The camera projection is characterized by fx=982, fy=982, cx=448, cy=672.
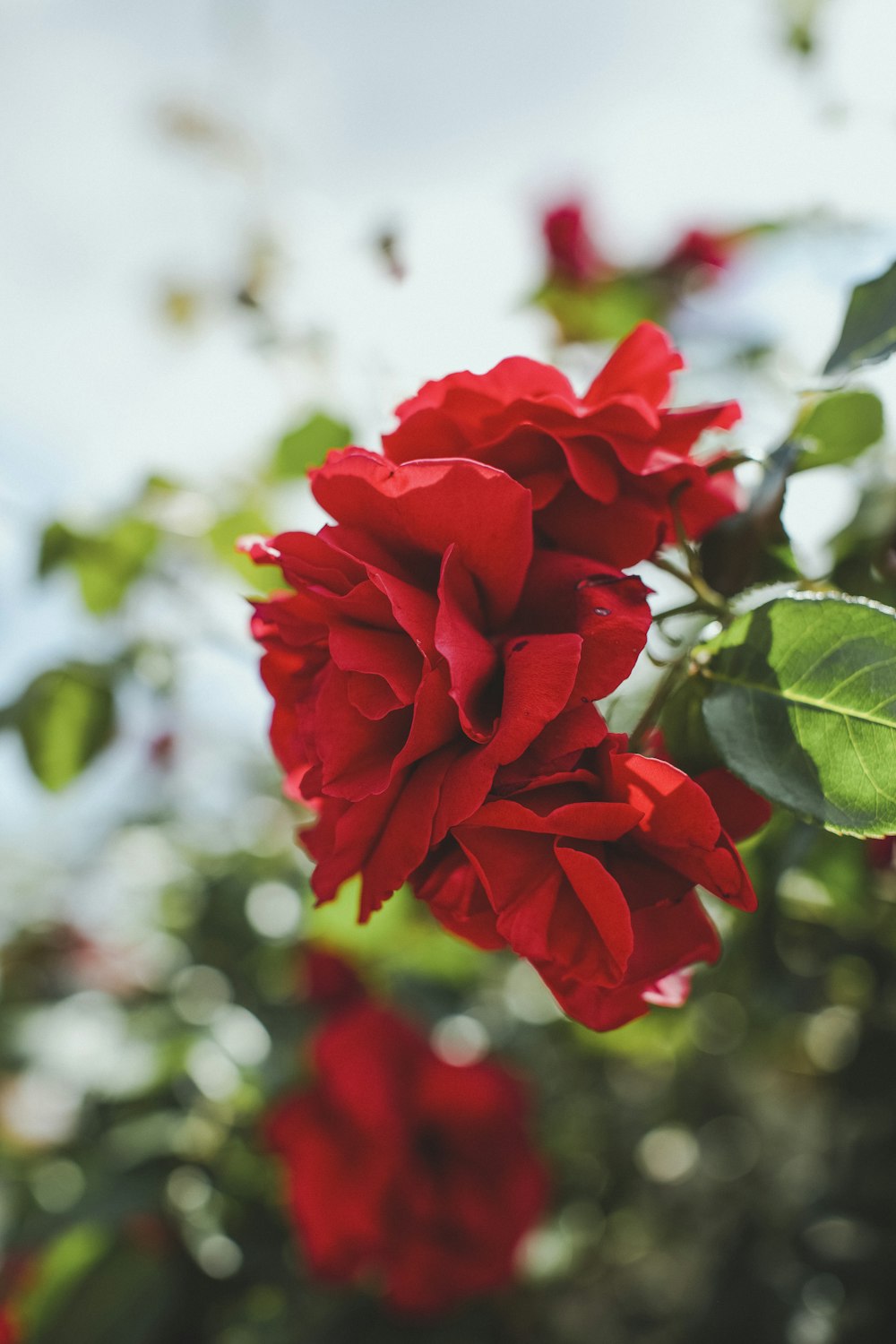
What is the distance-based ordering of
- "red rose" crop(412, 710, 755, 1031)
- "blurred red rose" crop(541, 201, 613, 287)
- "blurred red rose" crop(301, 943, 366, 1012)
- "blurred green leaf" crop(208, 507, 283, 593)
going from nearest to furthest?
1. "red rose" crop(412, 710, 755, 1031)
2. "blurred green leaf" crop(208, 507, 283, 593)
3. "blurred red rose" crop(301, 943, 366, 1012)
4. "blurred red rose" crop(541, 201, 613, 287)

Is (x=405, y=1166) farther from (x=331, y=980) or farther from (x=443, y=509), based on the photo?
(x=443, y=509)

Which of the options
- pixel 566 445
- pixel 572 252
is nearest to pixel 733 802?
pixel 566 445

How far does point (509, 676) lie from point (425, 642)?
0.03 metres

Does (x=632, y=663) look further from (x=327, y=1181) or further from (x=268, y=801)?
(x=268, y=801)

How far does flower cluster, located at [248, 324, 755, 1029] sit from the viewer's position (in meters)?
0.29

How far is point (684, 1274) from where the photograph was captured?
1.15 metres

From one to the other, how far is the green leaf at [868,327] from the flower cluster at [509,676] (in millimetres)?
88

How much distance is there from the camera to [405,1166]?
0.81 metres

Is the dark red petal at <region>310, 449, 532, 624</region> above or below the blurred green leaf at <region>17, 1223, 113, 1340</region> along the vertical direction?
above

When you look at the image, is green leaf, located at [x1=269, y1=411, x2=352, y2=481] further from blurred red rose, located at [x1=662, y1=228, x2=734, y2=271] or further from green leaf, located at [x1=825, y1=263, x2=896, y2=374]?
blurred red rose, located at [x1=662, y1=228, x2=734, y2=271]

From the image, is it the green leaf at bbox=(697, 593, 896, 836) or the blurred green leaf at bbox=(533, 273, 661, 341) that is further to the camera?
the blurred green leaf at bbox=(533, 273, 661, 341)

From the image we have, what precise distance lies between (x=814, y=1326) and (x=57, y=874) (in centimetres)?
137

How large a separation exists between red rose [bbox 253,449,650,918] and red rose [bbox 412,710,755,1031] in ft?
0.06

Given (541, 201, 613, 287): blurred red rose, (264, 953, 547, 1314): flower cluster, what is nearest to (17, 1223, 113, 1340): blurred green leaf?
(264, 953, 547, 1314): flower cluster
